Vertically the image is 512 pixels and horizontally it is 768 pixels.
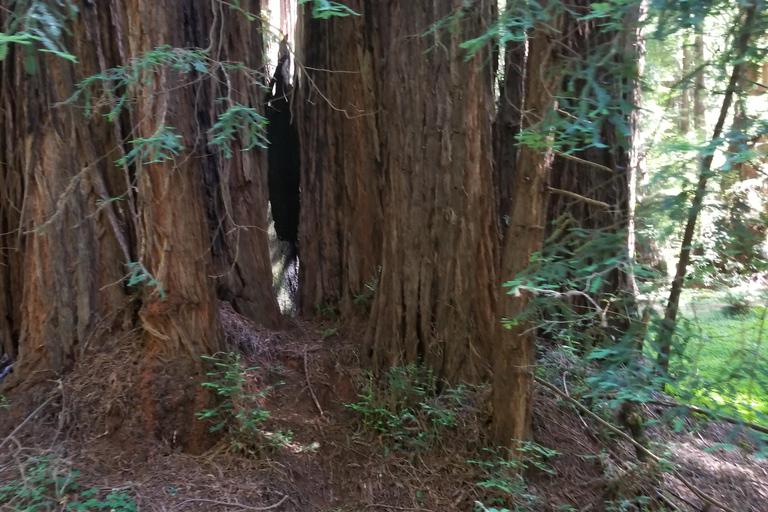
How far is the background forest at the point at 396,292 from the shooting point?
11.2 feet

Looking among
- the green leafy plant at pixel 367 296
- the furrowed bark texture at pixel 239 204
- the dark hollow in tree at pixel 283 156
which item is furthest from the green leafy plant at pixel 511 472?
the dark hollow in tree at pixel 283 156

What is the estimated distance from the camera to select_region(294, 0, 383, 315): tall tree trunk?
5789mm

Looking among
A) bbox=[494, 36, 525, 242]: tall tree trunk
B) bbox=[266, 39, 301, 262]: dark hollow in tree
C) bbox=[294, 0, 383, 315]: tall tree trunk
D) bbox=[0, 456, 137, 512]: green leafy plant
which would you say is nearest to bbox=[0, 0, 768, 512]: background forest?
bbox=[0, 456, 137, 512]: green leafy plant

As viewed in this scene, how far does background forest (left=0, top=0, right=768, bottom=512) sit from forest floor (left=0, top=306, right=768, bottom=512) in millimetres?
19

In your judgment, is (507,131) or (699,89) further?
(507,131)

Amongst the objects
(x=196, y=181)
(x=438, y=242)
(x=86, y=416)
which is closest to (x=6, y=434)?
(x=86, y=416)

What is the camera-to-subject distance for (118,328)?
443cm

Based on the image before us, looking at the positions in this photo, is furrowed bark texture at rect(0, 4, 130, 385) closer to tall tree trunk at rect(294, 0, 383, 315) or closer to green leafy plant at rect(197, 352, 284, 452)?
green leafy plant at rect(197, 352, 284, 452)

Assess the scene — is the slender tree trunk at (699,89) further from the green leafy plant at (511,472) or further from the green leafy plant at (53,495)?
the green leafy plant at (53,495)

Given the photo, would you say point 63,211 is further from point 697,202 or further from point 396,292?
point 697,202

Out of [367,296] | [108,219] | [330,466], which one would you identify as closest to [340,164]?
[367,296]

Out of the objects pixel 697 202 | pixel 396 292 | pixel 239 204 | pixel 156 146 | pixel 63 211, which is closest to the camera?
pixel 697 202

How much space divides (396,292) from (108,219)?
2.40m

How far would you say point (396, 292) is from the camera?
482 centimetres
